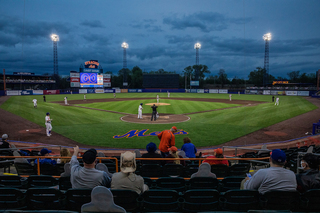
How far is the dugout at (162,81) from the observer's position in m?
91.1

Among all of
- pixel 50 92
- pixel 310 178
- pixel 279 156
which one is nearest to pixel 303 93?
pixel 310 178

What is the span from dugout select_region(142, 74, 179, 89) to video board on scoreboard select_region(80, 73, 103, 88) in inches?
832

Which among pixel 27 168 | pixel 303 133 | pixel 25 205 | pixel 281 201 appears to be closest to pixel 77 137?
pixel 27 168

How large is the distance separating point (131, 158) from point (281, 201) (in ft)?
9.51

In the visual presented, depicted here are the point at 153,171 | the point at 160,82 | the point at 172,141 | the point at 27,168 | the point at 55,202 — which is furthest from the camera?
the point at 160,82

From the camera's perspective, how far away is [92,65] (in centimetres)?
8300

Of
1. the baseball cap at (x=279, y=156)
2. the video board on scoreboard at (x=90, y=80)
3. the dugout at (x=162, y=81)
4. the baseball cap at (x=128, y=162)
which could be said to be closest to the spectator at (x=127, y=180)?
the baseball cap at (x=128, y=162)

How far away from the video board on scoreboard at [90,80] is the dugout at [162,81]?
21.1 m

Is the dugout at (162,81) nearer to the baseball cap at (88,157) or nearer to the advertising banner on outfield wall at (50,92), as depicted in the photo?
the advertising banner on outfield wall at (50,92)

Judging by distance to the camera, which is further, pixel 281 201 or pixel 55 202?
pixel 55 202

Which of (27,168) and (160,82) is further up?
(160,82)

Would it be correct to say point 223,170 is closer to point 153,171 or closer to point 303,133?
point 153,171

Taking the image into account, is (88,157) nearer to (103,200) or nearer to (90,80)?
(103,200)

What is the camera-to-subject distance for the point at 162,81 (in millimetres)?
91312
